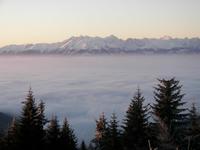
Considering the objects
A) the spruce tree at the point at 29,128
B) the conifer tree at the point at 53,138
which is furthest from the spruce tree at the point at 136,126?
the spruce tree at the point at 29,128

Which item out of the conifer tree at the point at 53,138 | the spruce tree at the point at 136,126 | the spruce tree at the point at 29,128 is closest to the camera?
the spruce tree at the point at 29,128

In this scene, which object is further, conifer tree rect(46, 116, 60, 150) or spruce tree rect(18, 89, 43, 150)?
conifer tree rect(46, 116, 60, 150)

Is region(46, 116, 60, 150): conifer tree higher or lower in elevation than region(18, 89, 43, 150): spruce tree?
lower

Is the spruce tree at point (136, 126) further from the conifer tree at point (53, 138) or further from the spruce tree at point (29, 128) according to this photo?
the spruce tree at point (29, 128)

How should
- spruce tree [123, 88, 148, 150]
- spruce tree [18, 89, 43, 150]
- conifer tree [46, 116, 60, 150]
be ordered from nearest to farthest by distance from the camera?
spruce tree [18, 89, 43, 150] < conifer tree [46, 116, 60, 150] < spruce tree [123, 88, 148, 150]

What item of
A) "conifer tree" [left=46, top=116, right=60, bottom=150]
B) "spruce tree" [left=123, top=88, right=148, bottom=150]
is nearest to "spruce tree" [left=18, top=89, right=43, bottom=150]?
"conifer tree" [left=46, top=116, right=60, bottom=150]

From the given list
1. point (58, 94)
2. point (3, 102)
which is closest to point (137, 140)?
point (3, 102)

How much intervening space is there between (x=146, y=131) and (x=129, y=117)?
3.63 ft

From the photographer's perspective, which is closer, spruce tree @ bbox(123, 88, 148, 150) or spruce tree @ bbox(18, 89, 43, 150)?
spruce tree @ bbox(18, 89, 43, 150)

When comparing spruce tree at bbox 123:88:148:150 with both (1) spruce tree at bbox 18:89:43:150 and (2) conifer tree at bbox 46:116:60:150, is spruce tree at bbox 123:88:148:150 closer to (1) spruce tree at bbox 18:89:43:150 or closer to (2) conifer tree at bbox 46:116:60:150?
(2) conifer tree at bbox 46:116:60:150

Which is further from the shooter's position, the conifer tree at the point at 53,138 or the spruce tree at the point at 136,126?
the spruce tree at the point at 136,126

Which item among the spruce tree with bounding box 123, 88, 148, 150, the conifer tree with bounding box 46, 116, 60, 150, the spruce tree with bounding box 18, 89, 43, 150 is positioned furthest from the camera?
the spruce tree with bounding box 123, 88, 148, 150

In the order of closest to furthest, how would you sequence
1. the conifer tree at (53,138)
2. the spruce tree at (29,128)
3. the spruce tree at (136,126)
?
the spruce tree at (29,128), the conifer tree at (53,138), the spruce tree at (136,126)

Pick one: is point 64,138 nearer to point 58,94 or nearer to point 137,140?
point 137,140
